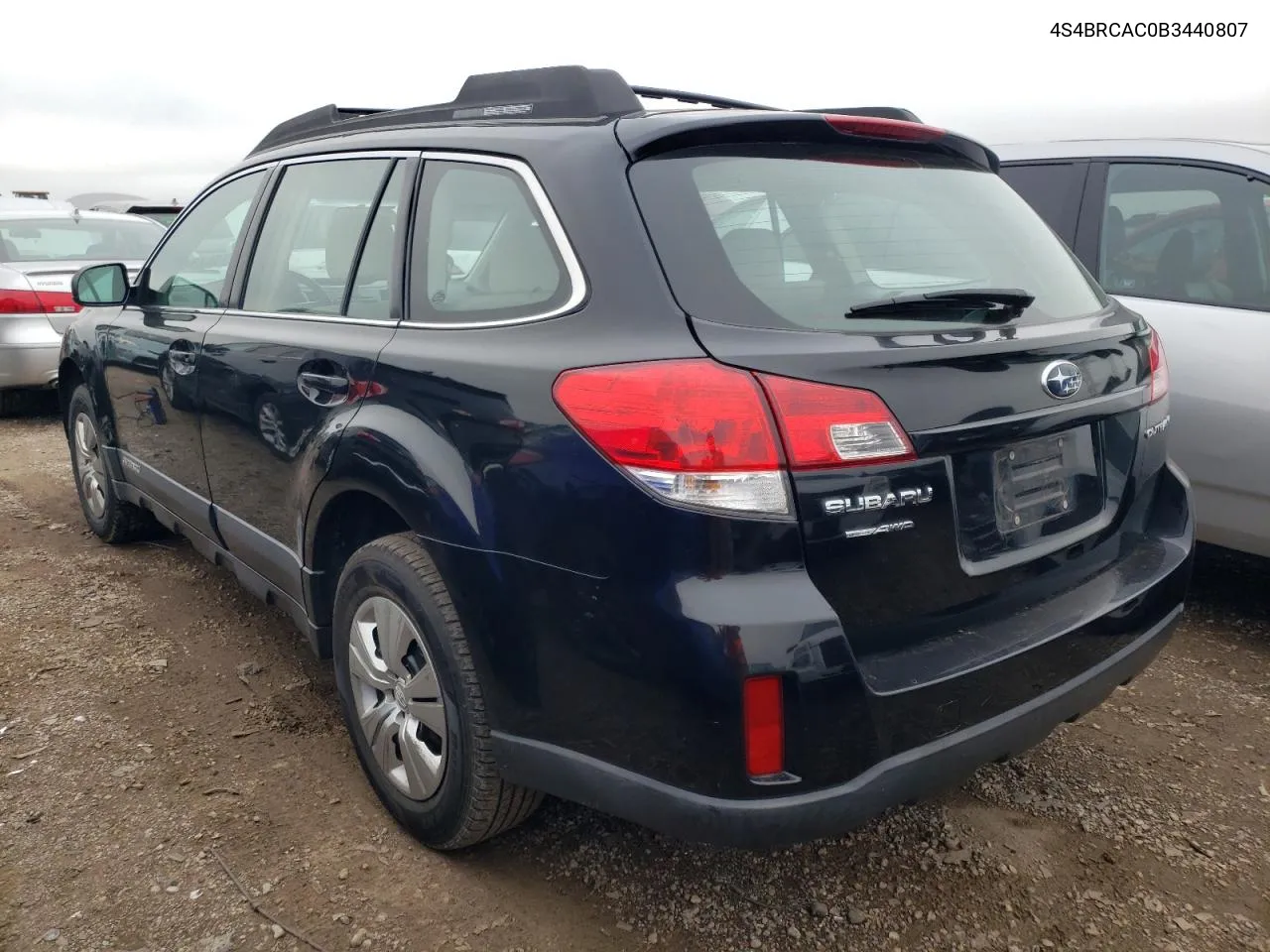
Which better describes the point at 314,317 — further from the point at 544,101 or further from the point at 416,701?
the point at 416,701

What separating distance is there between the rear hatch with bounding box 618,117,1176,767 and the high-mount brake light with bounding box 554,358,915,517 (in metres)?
0.02

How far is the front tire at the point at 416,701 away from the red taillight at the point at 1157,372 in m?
1.72

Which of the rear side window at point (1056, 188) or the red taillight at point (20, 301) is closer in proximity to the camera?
the rear side window at point (1056, 188)

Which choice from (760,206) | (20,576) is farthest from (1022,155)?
(20,576)

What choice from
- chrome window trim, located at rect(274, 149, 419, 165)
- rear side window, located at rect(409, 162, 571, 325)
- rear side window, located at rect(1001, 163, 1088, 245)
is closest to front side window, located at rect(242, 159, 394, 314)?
chrome window trim, located at rect(274, 149, 419, 165)

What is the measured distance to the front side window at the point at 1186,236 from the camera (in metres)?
3.54

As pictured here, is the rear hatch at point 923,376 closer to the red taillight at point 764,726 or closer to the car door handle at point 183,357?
the red taillight at point 764,726

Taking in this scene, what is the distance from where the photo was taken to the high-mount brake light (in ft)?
5.63

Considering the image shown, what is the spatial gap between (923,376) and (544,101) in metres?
1.15

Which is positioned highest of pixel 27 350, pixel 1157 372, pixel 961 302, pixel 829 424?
pixel 961 302

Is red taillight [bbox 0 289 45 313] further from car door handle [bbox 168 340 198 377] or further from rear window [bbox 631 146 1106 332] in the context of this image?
rear window [bbox 631 146 1106 332]

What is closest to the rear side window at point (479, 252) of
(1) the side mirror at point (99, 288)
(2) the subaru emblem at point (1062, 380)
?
(2) the subaru emblem at point (1062, 380)

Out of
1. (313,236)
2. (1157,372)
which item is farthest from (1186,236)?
(313,236)

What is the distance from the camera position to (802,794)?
1.77 metres
